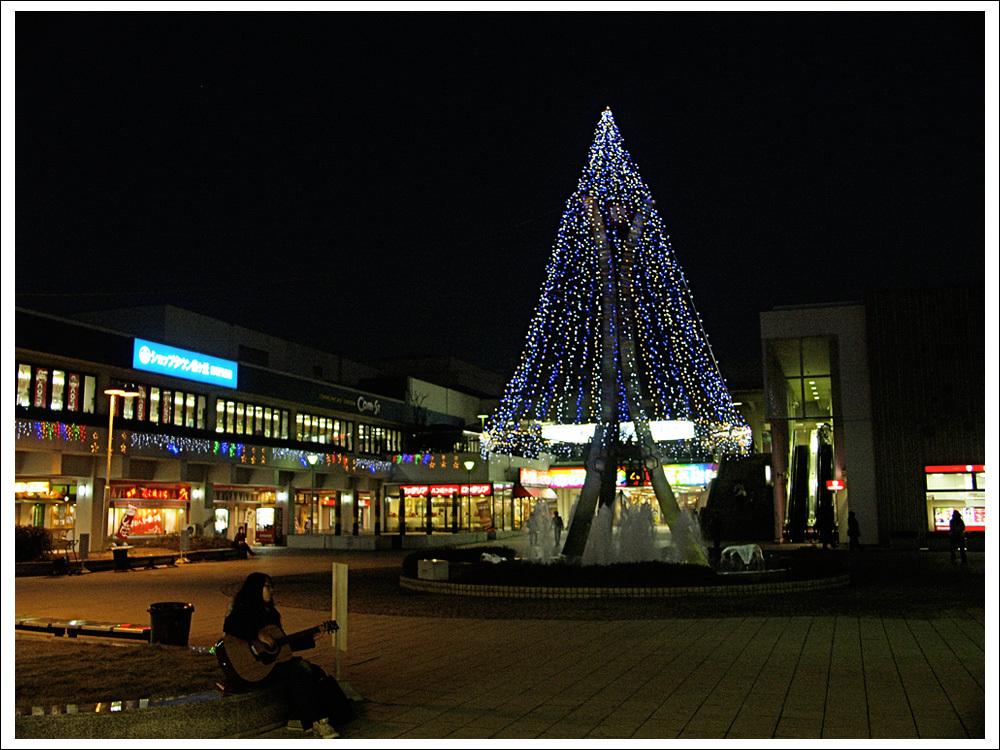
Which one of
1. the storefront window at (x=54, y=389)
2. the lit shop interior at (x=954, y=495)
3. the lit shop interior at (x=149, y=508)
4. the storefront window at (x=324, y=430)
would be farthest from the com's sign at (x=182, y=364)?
the lit shop interior at (x=954, y=495)

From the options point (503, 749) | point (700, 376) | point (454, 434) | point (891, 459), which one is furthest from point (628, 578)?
point (454, 434)

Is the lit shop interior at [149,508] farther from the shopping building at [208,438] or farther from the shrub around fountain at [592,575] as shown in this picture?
the shrub around fountain at [592,575]

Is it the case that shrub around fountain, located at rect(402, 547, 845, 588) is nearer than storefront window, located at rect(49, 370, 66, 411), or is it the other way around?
shrub around fountain, located at rect(402, 547, 845, 588)

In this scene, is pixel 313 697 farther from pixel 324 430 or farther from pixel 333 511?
pixel 333 511

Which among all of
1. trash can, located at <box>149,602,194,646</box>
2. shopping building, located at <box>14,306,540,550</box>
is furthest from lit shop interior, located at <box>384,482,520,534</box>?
trash can, located at <box>149,602,194,646</box>

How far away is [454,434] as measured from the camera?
6241 centimetres

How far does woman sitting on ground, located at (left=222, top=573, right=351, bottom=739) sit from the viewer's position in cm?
739

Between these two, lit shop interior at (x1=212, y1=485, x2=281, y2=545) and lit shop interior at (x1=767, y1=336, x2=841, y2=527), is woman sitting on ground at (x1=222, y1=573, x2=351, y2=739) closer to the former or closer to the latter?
lit shop interior at (x1=767, y1=336, x2=841, y2=527)

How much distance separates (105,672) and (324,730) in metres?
3.13

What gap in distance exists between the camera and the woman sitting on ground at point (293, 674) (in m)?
7.39

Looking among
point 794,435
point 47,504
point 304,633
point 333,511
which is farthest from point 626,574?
point 333,511

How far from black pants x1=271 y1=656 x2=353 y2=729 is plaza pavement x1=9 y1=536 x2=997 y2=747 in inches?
5.9

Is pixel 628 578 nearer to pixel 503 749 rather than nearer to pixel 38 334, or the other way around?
pixel 503 749

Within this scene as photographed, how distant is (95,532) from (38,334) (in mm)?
8346
